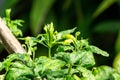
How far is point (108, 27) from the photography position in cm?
264

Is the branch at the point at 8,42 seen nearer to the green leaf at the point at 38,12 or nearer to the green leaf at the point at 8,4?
the green leaf at the point at 38,12

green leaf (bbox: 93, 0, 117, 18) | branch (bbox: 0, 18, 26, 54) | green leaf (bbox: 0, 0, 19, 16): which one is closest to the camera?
branch (bbox: 0, 18, 26, 54)

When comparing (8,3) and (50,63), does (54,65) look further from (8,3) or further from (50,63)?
(8,3)

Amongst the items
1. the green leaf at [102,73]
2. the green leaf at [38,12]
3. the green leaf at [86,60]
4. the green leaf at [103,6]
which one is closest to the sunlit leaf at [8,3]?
the green leaf at [38,12]

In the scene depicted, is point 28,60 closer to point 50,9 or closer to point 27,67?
point 27,67

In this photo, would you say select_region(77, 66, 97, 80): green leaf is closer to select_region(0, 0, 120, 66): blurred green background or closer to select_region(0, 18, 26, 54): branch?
select_region(0, 18, 26, 54): branch

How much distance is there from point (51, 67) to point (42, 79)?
0.02 m

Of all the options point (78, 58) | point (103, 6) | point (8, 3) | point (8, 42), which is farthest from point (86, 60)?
point (8, 3)

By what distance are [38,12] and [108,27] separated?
1.50 feet

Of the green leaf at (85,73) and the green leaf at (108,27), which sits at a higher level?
the green leaf at (108,27)

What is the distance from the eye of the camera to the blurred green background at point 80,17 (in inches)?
104

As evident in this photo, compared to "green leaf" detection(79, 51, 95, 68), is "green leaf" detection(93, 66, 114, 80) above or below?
above

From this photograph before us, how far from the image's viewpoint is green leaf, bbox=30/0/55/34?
8.37 feet

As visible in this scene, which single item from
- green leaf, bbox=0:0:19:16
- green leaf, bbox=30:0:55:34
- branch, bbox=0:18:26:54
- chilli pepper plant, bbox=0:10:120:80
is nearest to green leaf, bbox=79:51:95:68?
chilli pepper plant, bbox=0:10:120:80
